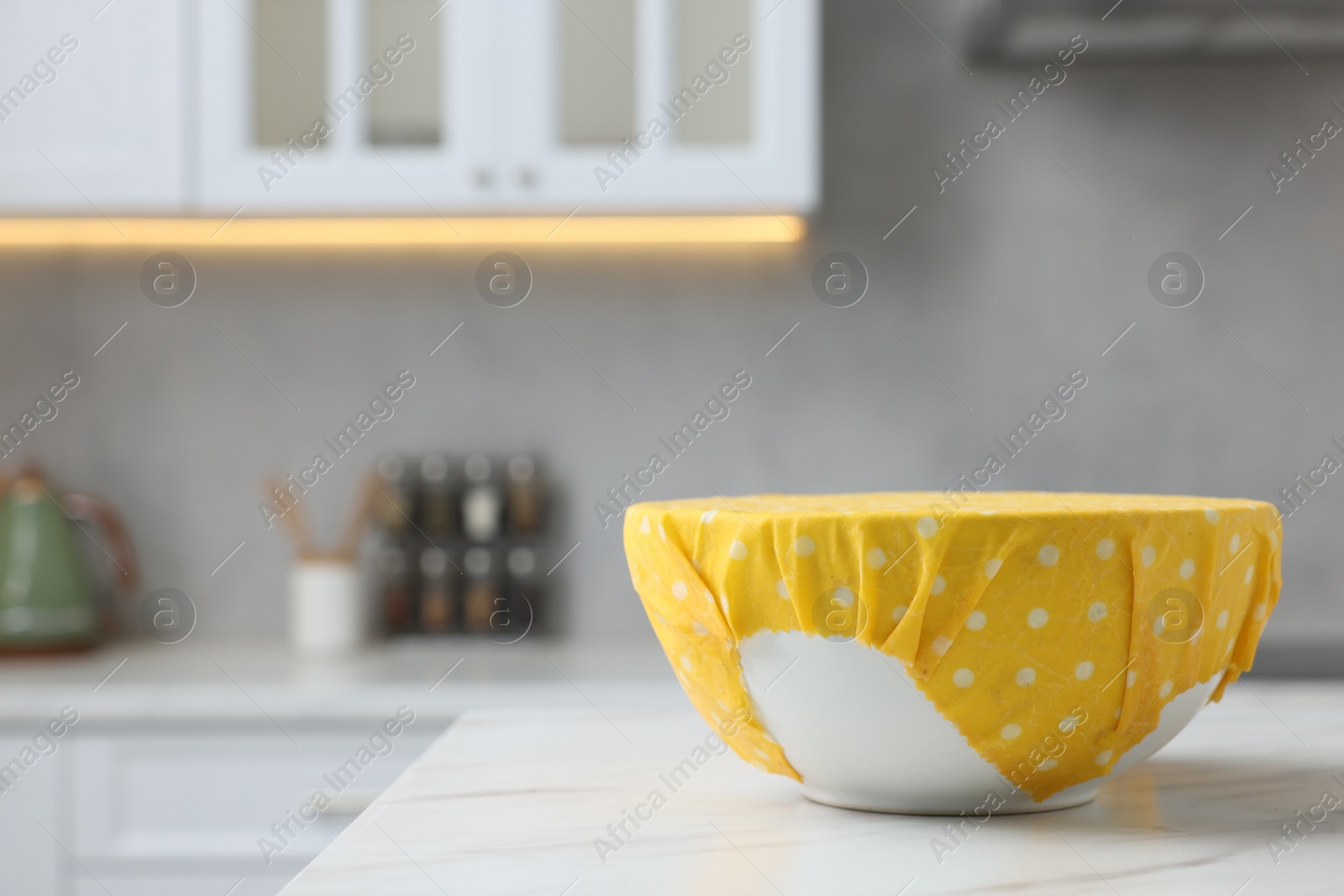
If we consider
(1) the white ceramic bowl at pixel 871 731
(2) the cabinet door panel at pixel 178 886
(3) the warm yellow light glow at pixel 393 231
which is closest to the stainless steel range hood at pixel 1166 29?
(3) the warm yellow light glow at pixel 393 231

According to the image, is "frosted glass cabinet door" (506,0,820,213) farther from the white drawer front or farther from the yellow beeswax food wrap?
the yellow beeswax food wrap

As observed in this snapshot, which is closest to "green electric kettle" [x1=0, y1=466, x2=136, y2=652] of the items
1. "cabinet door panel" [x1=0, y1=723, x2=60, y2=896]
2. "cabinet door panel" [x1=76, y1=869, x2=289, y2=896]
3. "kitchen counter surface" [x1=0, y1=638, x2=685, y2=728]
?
"kitchen counter surface" [x1=0, y1=638, x2=685, y2=728]

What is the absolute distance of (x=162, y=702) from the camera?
4.91 feet

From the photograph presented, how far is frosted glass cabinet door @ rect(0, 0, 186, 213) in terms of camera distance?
5.48 feet

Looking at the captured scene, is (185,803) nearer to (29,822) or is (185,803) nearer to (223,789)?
(223,789)

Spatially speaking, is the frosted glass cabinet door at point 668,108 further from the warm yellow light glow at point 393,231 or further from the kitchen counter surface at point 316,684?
the kitchen counter surface at point 316,684

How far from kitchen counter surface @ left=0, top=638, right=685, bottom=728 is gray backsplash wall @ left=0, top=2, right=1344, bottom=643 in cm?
26

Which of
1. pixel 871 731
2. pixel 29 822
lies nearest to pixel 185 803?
pixel 29 822

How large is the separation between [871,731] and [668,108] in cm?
131

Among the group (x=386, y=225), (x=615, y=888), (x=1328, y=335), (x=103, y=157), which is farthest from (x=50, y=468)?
(x=1328, y=335)

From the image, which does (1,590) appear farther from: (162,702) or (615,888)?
(615,888)

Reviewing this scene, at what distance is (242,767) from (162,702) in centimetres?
13

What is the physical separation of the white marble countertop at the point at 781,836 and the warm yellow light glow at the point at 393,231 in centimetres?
123

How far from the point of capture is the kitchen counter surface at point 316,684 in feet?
4.86
